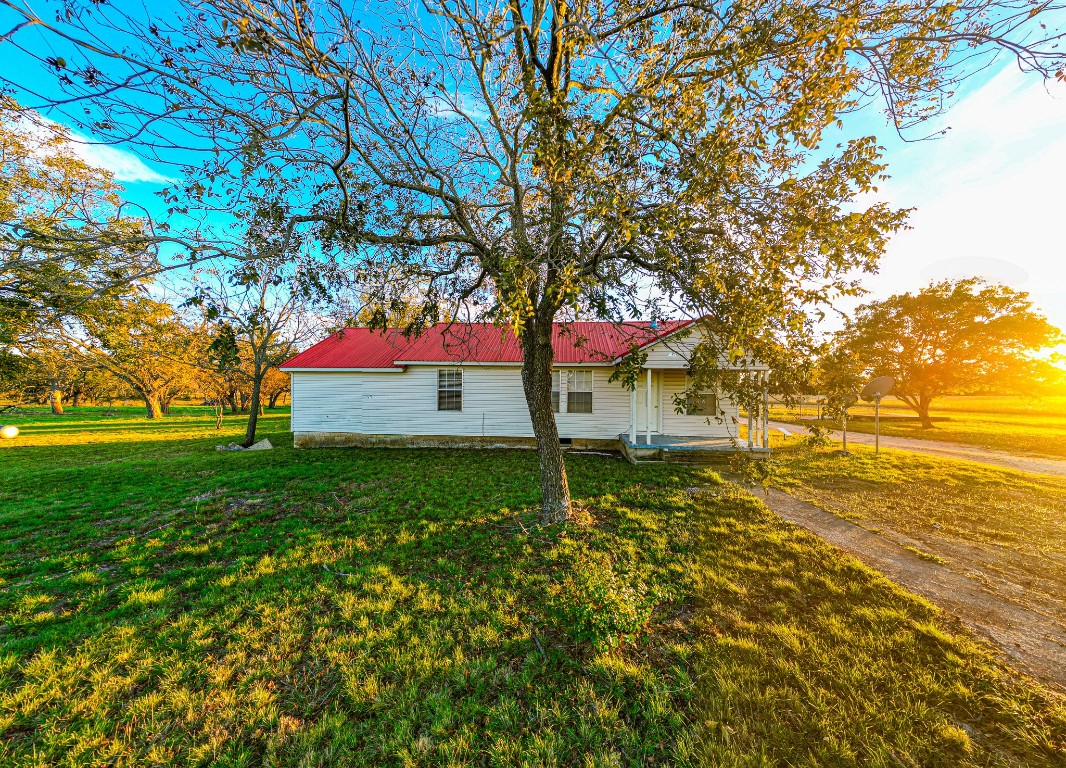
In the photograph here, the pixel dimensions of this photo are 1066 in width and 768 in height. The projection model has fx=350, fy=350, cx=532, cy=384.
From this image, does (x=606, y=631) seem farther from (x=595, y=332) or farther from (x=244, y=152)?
(x=595, y=332)

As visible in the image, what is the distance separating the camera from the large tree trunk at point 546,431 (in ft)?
18.7

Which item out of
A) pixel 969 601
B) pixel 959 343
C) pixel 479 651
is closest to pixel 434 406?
pixel 479 651

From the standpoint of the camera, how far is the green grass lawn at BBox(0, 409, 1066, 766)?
2.31 m

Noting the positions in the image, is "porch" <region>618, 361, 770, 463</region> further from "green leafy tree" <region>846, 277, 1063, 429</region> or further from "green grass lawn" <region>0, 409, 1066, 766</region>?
"green leafy tree" <region>846, 277, 1063, 429</region>

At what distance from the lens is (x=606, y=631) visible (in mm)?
3172

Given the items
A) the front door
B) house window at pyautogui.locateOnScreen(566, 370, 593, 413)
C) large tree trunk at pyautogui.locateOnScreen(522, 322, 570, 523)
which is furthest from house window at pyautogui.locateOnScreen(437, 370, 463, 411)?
large tree trunk at pyautogui.locateOnScreen(522, 322, 570, 523)

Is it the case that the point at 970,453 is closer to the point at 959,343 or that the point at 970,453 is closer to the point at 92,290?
the point at 959,343

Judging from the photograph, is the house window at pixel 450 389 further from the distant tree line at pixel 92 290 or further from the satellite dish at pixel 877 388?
the satellite dish at pixel 877 388

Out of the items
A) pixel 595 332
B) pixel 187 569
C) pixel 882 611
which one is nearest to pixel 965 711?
pixel 882 611

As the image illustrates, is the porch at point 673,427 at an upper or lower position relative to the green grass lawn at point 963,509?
upper

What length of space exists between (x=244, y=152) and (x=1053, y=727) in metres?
8.27

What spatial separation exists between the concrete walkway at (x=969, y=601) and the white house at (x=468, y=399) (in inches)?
257

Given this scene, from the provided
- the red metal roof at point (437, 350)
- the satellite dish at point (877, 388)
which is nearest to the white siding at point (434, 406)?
the red metal roof at point (437, 350)

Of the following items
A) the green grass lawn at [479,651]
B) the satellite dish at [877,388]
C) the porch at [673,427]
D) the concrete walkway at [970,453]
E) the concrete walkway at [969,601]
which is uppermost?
the satellite dish at [877,388]
